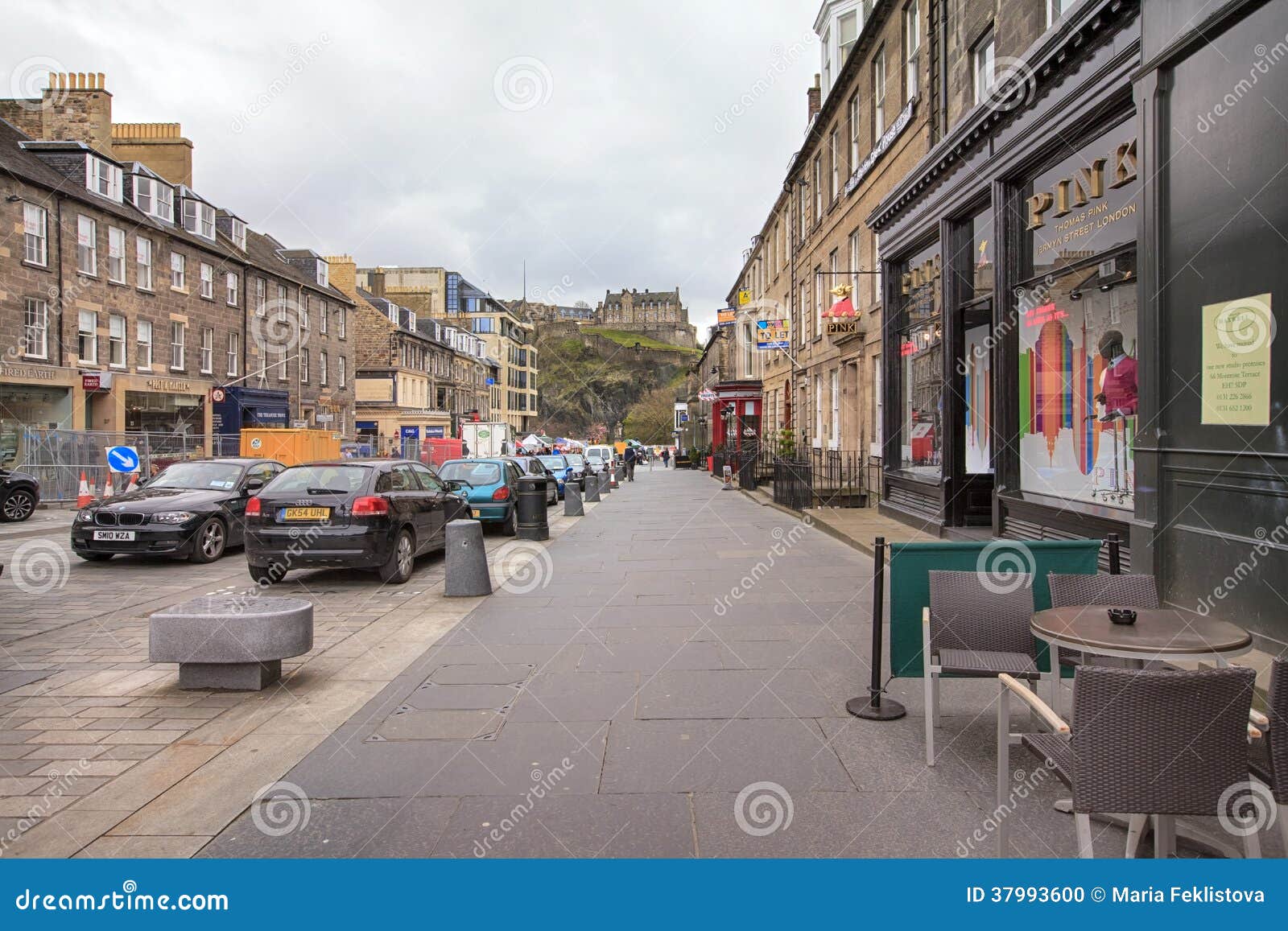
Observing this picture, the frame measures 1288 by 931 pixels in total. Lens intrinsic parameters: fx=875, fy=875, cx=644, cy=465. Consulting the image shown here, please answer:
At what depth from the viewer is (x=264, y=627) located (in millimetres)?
5895

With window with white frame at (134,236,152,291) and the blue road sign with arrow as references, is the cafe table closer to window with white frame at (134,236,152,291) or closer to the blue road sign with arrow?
the blue road sign with arrow

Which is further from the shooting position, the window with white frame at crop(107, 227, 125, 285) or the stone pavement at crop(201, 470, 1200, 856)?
the window with white frame at crop(107, 227, 125, 285)

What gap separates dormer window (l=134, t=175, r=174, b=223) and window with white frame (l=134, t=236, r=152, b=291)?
1564 millimetres

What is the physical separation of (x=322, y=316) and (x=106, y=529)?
116 ft

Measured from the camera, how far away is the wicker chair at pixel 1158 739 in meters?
2.83

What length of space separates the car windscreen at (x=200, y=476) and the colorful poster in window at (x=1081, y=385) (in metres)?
11.5

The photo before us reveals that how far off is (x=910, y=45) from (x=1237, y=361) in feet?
43.5

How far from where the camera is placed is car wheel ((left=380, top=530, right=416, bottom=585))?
416 inches

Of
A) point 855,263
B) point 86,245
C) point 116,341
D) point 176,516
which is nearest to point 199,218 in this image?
point 86,245

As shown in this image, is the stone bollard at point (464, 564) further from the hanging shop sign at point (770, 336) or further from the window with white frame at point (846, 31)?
the hanging shop sign at point (770, 336)

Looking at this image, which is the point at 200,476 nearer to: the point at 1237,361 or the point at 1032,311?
the point at 1032,311

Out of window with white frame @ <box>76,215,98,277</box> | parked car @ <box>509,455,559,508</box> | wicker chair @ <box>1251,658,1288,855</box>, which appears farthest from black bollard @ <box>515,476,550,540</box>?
window with white frame @ <box>76,215,98,277</box>

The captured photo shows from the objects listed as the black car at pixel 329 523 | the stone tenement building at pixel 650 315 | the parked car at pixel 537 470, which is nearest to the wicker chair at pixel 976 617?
the black car at pixel 329 523

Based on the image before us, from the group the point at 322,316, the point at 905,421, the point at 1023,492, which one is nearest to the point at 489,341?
the point at 322,316
